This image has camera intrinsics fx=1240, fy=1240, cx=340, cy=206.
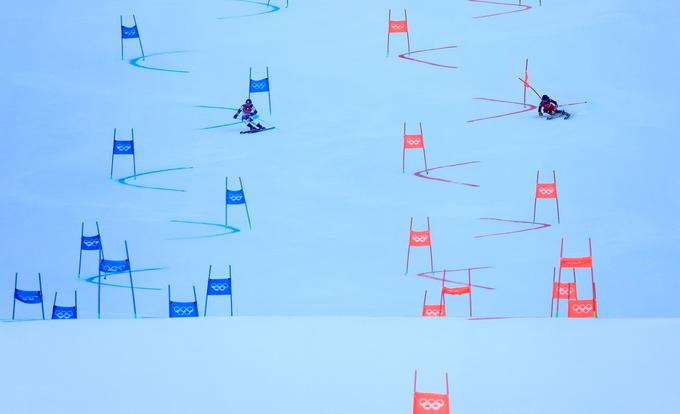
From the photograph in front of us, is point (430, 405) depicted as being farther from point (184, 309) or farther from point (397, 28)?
point (397, 28)

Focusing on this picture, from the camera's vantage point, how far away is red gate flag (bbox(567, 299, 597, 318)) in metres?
8.33

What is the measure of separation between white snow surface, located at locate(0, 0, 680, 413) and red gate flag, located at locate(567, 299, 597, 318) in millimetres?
327

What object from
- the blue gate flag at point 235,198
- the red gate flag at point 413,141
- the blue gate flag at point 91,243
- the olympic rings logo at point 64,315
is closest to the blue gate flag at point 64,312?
the olympic rings logo at point 64,315

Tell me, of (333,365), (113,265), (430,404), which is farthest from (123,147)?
(430,404)

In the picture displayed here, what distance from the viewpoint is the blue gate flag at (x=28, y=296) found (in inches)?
345

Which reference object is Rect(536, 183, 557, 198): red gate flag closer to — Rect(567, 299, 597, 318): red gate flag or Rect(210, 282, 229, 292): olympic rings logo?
Rect(567, 299, 597, 318): red gate flag

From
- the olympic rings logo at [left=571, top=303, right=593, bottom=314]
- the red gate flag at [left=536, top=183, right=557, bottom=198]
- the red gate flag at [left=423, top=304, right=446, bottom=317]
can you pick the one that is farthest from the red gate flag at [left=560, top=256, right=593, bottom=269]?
the red gate flag at [left=536, top=183, right=557, bottom=198]

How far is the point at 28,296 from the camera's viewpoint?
347 inches

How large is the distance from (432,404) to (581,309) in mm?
2776

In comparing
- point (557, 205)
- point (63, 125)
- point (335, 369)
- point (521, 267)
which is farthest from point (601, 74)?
point (335, 369)

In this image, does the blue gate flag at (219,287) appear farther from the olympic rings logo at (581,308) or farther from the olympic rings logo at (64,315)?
the olympic rings logo at (581,308)

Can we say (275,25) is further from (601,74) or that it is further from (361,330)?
(361,330)

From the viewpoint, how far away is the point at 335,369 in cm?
693

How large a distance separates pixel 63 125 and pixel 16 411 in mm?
5521
